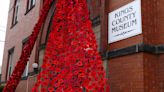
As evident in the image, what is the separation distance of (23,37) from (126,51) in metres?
7.84

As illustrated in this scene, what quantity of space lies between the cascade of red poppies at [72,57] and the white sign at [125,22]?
1094 millimetres

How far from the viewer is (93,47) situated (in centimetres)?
570

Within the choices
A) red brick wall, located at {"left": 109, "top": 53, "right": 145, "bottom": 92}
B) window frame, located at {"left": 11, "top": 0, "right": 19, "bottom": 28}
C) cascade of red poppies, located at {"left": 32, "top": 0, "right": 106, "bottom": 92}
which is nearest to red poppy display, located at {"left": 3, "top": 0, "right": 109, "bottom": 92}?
cascade of red poppies, located at {"left": 32, "top": 0, "right": 106, "bottom": 92}

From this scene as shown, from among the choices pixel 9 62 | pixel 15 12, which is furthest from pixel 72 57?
pixel 15 12

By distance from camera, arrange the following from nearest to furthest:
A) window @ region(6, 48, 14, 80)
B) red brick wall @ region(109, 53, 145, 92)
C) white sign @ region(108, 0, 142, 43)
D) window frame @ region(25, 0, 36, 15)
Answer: red brick wall @ region(109, 53, 145, 92), white sign @ region(108, 0, 142, 43), window frame @ region(25, 0, 36, 15), window @ region(6, 48, 14, 80)

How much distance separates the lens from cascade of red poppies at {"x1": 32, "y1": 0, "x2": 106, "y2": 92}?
17.9 feet

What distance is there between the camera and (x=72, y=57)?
5570 millimetres

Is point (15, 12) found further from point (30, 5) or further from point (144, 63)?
point (144, 63)

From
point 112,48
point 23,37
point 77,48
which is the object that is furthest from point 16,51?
point 77,48

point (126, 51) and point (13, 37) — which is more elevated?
point (13, 37)

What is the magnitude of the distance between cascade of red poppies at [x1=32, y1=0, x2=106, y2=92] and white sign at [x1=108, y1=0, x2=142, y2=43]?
1.09 metres

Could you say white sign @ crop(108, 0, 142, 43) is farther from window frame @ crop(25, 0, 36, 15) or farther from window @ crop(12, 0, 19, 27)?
window @ crop(12, 0, 19, 27)

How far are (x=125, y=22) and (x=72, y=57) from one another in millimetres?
1976

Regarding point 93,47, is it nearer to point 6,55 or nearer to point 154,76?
point 154,76
